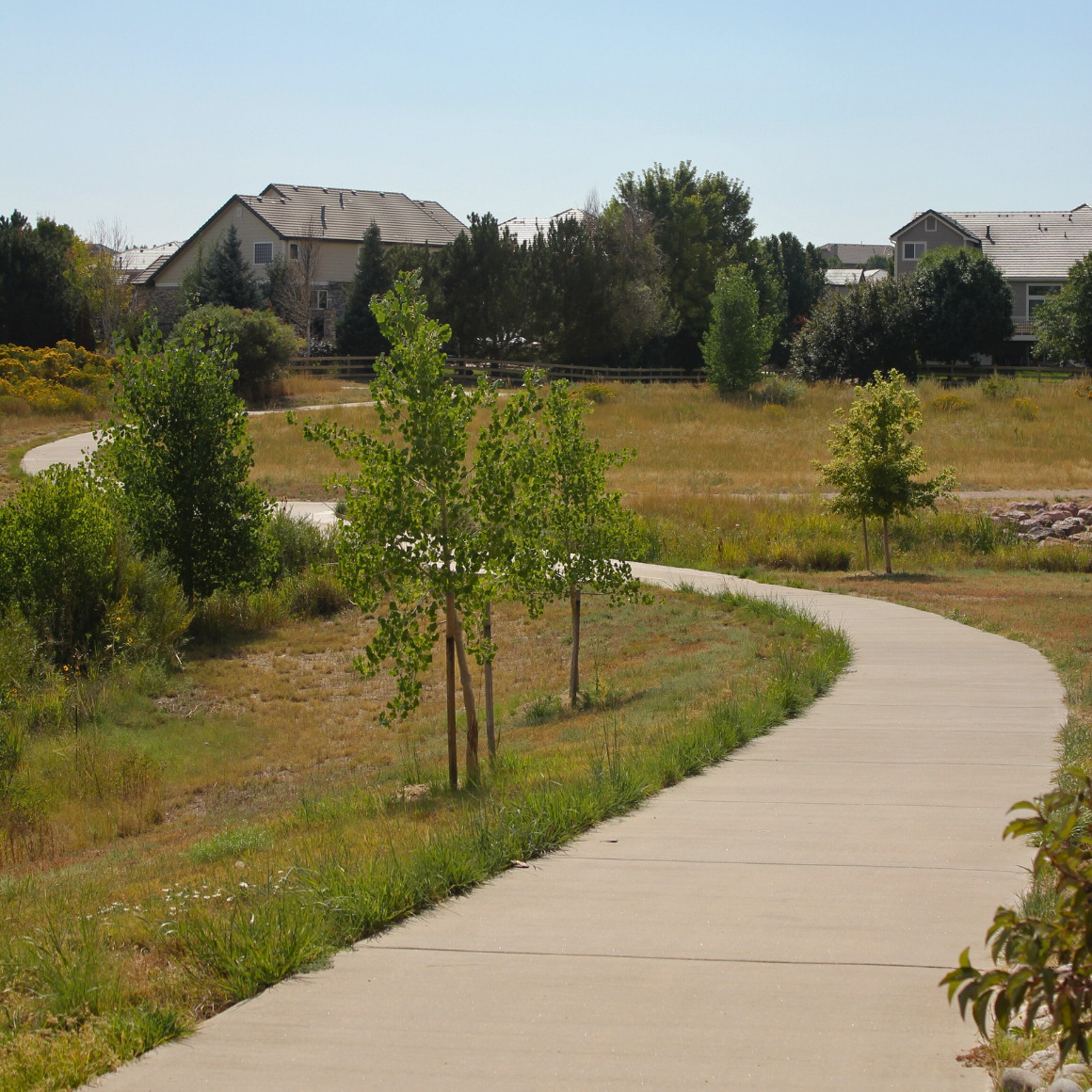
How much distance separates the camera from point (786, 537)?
2445cm

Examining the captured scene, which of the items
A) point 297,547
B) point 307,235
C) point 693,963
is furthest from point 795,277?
point 693,963

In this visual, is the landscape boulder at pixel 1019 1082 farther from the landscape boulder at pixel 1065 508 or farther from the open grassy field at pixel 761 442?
the landscape boulder at pixel 1065 508

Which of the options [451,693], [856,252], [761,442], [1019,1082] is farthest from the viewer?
[856,252]

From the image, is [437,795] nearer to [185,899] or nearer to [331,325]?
[185,899]

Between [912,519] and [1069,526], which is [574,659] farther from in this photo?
[1069,526]

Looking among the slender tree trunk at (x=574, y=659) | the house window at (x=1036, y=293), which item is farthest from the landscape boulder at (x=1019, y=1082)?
the house window at (x=1036, y=293)

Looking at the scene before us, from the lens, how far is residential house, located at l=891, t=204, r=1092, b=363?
7150 cm

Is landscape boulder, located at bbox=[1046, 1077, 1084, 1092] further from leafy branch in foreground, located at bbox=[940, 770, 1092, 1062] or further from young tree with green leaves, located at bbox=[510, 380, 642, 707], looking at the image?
young tree with green leaves, located at bbox=[510, 380, 642, 707]

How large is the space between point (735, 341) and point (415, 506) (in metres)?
49.6

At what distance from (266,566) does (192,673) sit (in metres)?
3.77

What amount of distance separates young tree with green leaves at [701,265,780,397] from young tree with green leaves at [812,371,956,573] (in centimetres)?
3409

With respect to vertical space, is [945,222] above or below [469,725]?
above

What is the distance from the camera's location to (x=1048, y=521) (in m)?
26.3

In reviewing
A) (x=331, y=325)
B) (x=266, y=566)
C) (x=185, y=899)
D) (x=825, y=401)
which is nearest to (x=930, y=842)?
(x=185, y=899)
